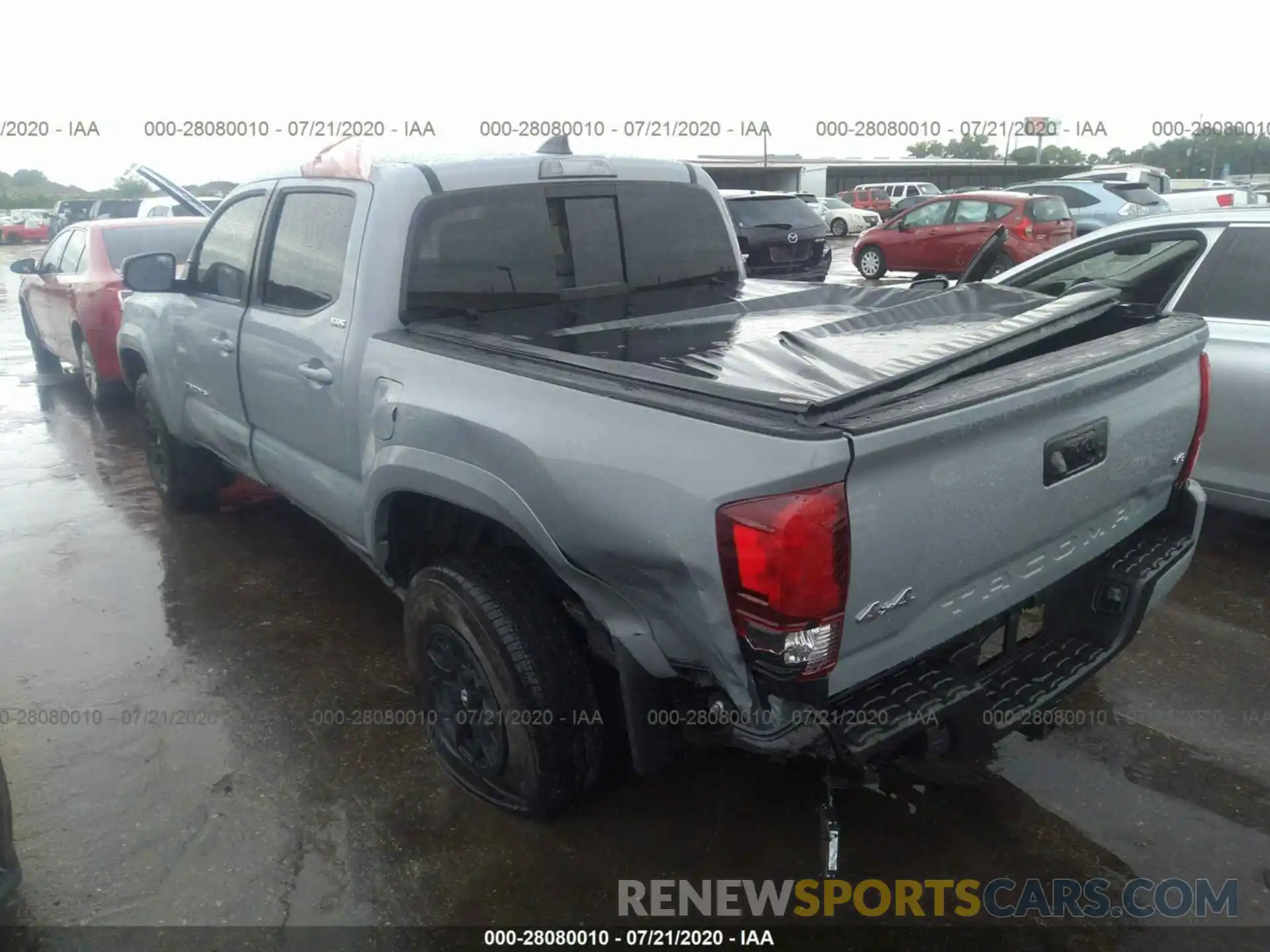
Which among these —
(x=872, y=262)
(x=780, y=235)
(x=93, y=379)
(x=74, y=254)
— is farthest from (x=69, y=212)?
(x=780, y=235)

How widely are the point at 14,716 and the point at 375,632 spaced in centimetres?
133

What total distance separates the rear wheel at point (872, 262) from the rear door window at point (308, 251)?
14.5 m

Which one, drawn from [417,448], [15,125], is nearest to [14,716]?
[417,448]

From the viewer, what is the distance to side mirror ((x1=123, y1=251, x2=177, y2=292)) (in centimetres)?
429

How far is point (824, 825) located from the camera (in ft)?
7.85

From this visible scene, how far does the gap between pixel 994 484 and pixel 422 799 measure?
1.98m

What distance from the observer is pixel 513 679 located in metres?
2.53

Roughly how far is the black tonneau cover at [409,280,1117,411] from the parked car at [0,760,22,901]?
1692 mm

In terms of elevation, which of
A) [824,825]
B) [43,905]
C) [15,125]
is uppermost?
[15,125]

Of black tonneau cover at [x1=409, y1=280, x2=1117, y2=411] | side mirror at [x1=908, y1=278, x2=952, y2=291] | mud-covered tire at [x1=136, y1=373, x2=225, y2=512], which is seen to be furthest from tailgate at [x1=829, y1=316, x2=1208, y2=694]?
mud-covered tire at [x1=136, y1=373, x2=225, y2=512]

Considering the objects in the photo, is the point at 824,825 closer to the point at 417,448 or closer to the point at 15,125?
the point at 417,448

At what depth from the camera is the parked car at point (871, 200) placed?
111ft

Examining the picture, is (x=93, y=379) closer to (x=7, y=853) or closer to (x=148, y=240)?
(x=148, y=240)

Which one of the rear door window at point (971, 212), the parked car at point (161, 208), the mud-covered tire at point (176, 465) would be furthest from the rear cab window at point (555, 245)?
the parked car at point (161, 208)
